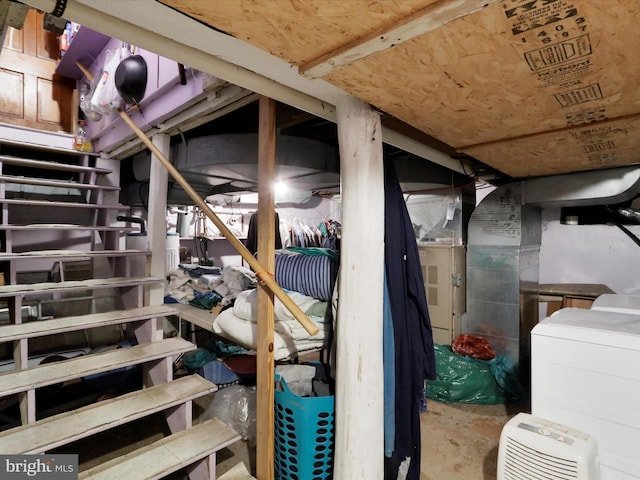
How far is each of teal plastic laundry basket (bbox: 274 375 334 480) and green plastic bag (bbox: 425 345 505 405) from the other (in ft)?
5.09

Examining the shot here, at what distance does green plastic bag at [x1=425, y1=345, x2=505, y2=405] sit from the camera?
2.72m

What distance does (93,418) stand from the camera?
1516mm

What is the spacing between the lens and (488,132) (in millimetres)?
1627

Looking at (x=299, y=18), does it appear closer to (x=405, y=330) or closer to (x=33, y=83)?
(x=405, y=330)

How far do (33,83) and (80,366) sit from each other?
144 inches

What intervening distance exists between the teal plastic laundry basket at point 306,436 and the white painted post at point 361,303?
0.16m

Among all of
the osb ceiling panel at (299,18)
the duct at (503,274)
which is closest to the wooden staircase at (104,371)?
the osb ceiling panel at (299,18)

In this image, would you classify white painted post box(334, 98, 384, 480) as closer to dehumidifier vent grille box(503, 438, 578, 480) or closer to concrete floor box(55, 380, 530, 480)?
dehumidifier vent grille box(503, 438, 578, 480)

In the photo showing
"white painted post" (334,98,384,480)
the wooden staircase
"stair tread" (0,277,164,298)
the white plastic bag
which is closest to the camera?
"white painted post" (334,98,384,480)

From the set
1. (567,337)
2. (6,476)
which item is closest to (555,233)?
(567,337)

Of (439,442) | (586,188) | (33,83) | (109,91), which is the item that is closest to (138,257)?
(109,91)

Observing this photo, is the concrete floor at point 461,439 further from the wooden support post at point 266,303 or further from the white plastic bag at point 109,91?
the white plastic bag at point 109,91

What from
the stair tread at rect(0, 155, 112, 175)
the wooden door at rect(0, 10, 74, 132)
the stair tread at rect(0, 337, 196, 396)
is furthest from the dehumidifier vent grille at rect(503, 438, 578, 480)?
the wooden door at rect(0, 10, 74, 132)

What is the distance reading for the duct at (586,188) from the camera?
7.47 ft
